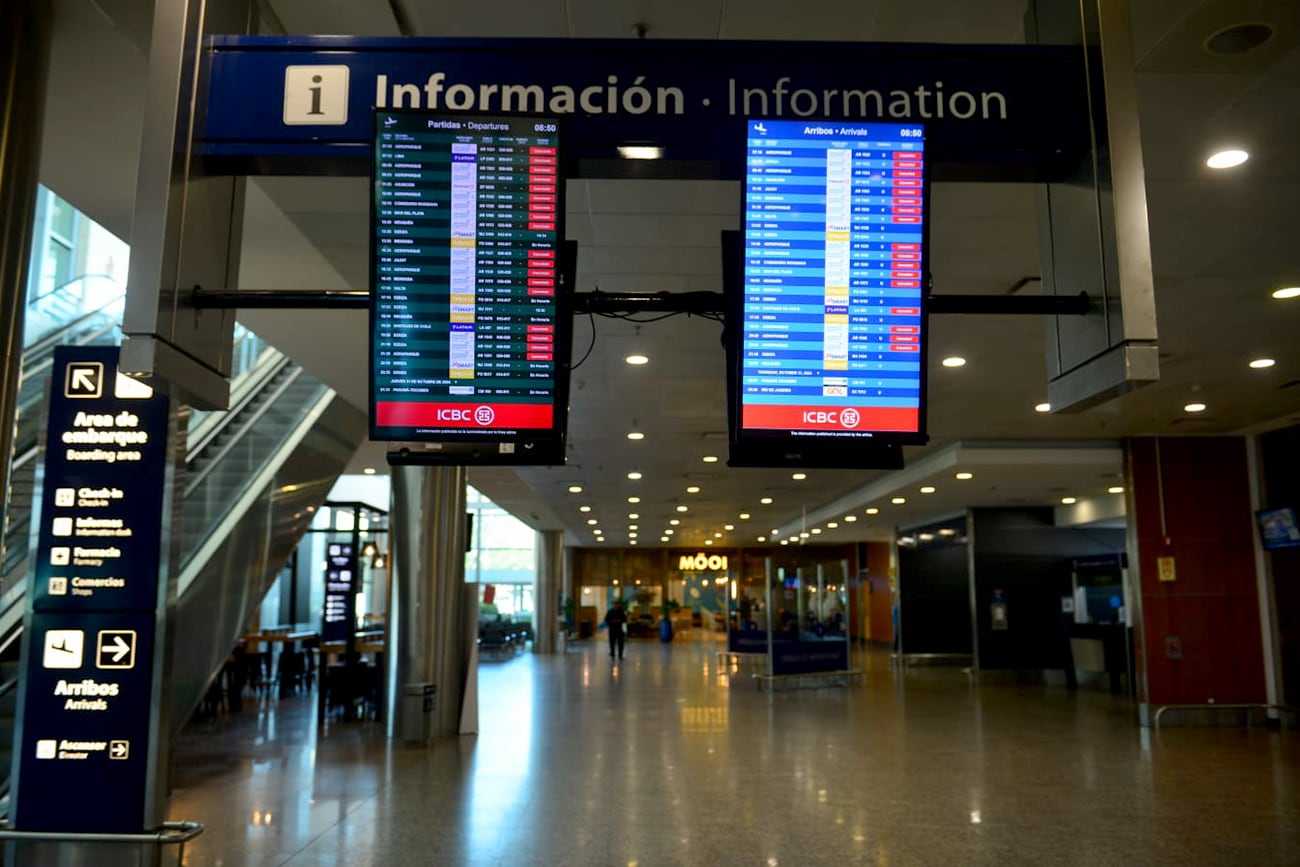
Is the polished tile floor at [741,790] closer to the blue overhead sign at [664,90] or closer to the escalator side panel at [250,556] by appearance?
the escalator side panel at [250,556]

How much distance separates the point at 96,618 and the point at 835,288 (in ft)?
12.9

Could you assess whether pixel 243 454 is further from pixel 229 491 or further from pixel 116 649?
pixel 116 649

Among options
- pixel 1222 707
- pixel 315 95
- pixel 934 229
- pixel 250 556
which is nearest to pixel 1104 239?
pixel 315 95

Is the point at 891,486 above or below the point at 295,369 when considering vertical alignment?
below

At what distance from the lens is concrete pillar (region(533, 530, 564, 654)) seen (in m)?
28.5

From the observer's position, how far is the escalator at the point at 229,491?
26.4 ft

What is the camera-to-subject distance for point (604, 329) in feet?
26.0

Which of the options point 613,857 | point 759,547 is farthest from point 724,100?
point 759,547

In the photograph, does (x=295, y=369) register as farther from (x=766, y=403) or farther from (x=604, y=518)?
(x=604, y=518)

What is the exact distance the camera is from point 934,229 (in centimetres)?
582

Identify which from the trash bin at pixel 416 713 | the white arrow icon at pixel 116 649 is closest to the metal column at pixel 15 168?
the white arrow icon at pixel 116 649

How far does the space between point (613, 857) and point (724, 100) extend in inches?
193

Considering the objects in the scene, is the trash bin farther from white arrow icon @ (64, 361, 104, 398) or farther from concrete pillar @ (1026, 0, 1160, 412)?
concrete pillar @ (1026, 0, 1160, 412)

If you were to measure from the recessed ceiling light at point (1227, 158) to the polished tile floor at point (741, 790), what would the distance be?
411 centimetres
